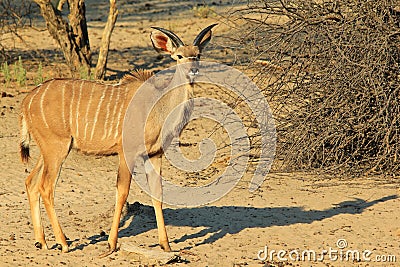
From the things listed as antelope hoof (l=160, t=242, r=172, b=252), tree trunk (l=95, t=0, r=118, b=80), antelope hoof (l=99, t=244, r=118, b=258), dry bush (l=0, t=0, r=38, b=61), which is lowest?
antelope hoof (l=99, t=244, r=118, b=258)

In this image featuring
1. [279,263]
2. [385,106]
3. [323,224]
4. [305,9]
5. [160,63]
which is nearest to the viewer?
[279,263]

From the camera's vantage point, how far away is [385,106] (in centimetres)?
670

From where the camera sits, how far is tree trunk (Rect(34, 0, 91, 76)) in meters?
10.6

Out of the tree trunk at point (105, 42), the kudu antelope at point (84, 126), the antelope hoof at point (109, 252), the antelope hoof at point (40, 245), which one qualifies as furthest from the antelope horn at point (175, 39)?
the tree trunk at point (105, 42)

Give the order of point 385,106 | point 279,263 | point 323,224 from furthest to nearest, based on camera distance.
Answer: point 385,106 → point 323,224 → point 279,263

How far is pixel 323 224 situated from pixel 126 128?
71.8 inches

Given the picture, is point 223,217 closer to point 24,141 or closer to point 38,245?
point 38,245

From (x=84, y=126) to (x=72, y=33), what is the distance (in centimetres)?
525

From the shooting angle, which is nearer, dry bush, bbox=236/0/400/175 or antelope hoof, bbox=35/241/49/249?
antelope hoof, bbox=35/241/49/249

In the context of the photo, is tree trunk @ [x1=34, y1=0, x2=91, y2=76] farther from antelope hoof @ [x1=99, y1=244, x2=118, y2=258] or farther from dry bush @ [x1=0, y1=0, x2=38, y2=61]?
antelope hoof @ [x1=99, y1=244, x2=118, y2=258]

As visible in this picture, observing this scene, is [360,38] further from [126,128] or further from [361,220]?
[126,128]

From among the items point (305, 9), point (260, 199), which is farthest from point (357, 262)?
point (305, 9)

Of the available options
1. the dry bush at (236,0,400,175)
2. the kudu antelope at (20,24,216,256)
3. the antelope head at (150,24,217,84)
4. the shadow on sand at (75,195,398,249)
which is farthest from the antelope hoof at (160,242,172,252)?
the dry bush at (236,0,400,175)

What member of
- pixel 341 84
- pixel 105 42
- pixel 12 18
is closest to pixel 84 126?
pixel 341 84
